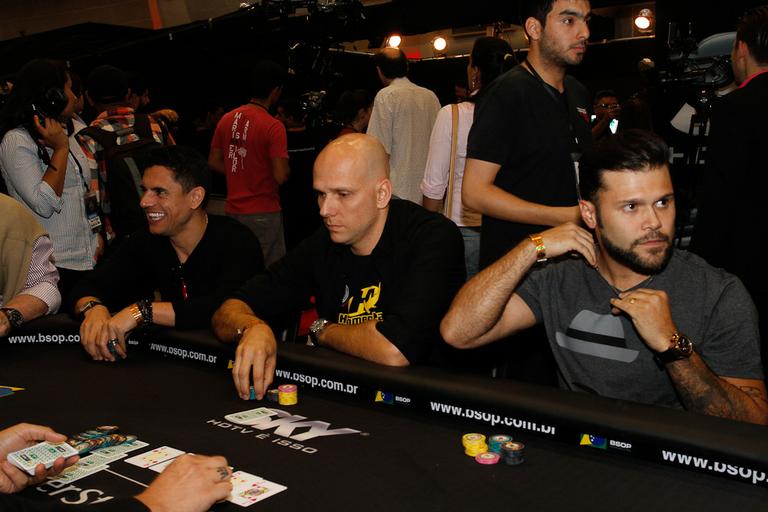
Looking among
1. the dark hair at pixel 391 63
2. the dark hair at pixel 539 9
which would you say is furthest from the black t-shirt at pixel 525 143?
the dark hair at pixel 391 63

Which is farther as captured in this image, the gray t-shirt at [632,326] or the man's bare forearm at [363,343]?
the man's bare forearm at [363,343]

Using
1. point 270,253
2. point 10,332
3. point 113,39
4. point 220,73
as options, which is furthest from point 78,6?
point 10,332

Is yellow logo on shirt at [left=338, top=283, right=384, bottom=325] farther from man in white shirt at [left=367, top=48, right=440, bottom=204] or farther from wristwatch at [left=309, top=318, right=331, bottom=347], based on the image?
man in white shirt at [left=367, top=48, right=440, bottom=204]

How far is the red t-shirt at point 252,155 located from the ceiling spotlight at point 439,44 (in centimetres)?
835

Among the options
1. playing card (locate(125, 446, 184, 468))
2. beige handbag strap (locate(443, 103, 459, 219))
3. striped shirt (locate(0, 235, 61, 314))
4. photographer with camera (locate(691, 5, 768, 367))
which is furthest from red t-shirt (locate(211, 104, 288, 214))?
playing card (locate(125, 446, 184, 468))

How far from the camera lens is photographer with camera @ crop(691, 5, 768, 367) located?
9.06 ft

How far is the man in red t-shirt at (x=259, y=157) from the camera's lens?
16.1 ft

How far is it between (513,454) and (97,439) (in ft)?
2.98

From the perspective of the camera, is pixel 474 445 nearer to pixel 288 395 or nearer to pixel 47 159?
pixel 288 395

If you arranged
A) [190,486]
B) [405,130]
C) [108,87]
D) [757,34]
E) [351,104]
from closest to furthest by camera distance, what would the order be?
[190,486] → [757,34] → [108,87] → [405,130] → [351,104]

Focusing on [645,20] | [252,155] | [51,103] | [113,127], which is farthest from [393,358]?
[645,20]

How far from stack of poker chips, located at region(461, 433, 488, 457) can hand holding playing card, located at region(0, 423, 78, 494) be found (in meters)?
0.79

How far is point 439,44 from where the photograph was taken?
506 inches

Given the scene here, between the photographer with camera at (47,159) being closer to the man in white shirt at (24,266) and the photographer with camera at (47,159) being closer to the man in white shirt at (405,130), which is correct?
the man in white shirt at (24,266)
